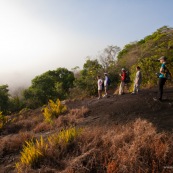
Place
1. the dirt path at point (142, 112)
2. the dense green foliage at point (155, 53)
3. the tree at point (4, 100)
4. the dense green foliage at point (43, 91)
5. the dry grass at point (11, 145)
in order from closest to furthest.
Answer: the dry grass at point (11, 145)
the dirt path at point (142, 112)
the dense green foliage at point (155, 53)
the tree at point (4, 100)
the dense green foliage at point (43, 91)

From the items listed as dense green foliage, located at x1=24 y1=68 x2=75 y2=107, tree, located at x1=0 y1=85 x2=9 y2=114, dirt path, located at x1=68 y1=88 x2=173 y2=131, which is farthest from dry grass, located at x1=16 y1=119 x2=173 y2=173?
tree, located at x1=0 y1=85 x2=9 y2=114

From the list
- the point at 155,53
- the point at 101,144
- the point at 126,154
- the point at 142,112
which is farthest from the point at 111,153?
the point at 155,53

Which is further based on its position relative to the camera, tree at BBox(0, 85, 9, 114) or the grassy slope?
tree at BBox(0, 85, 9, 114)

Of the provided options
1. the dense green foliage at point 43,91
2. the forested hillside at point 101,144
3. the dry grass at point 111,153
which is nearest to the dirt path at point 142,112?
the forested hillside at point 101,144

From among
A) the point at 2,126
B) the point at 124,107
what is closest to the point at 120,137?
the point at 124,107

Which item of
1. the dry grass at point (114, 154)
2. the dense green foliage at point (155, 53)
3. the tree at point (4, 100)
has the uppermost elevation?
the dense green foliage at point (155, 53)

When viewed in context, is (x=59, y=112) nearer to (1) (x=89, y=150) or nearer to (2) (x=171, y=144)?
(1) (x=89, y=150)

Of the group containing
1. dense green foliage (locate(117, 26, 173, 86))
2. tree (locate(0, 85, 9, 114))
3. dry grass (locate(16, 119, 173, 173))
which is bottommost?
tree (locate(0, 85, 9, 114))

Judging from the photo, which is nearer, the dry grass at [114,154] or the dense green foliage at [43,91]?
the dry grass at [114,154]

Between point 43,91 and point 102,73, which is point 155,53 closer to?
point 102,73

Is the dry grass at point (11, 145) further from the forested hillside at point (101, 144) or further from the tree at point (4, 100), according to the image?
the tree at point (4, 100)

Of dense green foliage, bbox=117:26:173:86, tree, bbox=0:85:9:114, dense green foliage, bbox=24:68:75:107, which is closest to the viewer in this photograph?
dense green foliage, bbox=117:26:173:86

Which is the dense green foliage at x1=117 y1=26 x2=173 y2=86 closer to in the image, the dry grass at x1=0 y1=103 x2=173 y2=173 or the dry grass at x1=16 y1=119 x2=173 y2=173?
the dry grass at x1=0 y1=103 x2=173 y2=173

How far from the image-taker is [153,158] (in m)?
3.30
